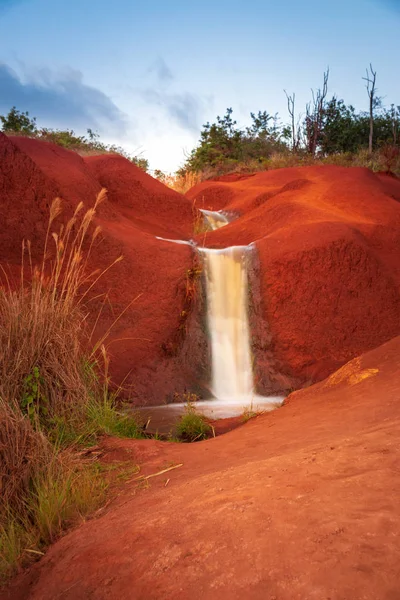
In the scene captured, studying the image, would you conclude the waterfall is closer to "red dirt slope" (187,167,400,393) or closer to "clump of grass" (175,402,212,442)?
"red dirt slope" (187,167,400,393)

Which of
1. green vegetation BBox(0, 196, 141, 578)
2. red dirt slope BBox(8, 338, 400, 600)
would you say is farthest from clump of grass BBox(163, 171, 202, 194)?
red dirt slope BBox(8, 338, 400, 600)

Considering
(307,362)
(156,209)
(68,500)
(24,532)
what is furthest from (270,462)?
(156,209)

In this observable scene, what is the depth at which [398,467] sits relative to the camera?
2.29 metres

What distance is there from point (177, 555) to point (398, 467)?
0.94m

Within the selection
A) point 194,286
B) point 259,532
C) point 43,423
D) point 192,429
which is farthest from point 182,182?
point 259,532

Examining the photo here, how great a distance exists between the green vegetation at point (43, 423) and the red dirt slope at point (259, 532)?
0.78 feet

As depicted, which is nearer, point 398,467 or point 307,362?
point 398,467

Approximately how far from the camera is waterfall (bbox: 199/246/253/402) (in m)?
8.39

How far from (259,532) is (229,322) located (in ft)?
23.2

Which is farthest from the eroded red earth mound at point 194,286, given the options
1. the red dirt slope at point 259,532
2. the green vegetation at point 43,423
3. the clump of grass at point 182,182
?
the clump of grass at point 182,182

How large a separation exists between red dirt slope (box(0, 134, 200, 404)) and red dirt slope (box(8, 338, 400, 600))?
4214mm

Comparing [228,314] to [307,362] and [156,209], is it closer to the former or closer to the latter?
[307,362]

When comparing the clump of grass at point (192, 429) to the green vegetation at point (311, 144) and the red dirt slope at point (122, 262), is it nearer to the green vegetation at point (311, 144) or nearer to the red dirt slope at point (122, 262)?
the red dirt slope at point (122, 262)

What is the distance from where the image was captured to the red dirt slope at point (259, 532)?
1718mm
